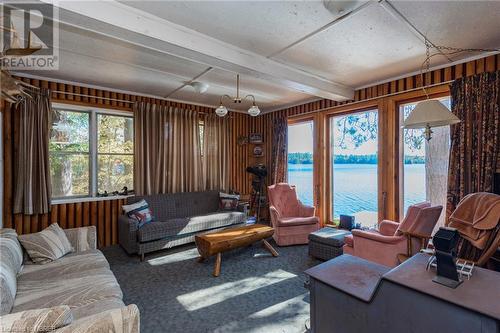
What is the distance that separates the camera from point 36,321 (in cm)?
112

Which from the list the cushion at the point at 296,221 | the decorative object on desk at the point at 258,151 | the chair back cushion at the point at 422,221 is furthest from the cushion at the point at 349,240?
the decorative object on desk at the point at 258,151

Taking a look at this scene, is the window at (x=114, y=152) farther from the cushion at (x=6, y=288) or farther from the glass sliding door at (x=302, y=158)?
the glass sliding door at (x=302, y=158)

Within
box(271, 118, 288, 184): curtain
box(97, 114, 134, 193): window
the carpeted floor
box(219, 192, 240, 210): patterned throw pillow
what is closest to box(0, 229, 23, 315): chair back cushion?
the carpeted floor

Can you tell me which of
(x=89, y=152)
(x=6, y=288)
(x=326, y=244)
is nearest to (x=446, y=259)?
(x=326, y=244)

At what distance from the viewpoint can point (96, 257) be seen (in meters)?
2.56

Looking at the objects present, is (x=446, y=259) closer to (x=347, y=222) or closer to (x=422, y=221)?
(x=422, y=221)

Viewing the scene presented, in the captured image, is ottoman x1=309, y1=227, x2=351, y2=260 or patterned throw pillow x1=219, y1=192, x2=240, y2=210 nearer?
ottoman x1=309, y1=227, x2=351, y2=260

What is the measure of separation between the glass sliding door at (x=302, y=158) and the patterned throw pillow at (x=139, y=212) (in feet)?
10.1

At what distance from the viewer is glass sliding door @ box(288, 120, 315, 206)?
17.1 ft

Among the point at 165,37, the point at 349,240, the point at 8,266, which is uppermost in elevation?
the point at 165,37

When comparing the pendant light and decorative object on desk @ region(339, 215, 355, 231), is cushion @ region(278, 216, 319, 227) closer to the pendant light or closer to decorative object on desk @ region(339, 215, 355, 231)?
decorative object on desk @ region(339, 215, 355, 231)

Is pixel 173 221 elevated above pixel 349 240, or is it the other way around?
pixel 173 221

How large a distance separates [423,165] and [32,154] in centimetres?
563

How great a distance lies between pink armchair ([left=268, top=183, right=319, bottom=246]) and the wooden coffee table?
0.47 metres
